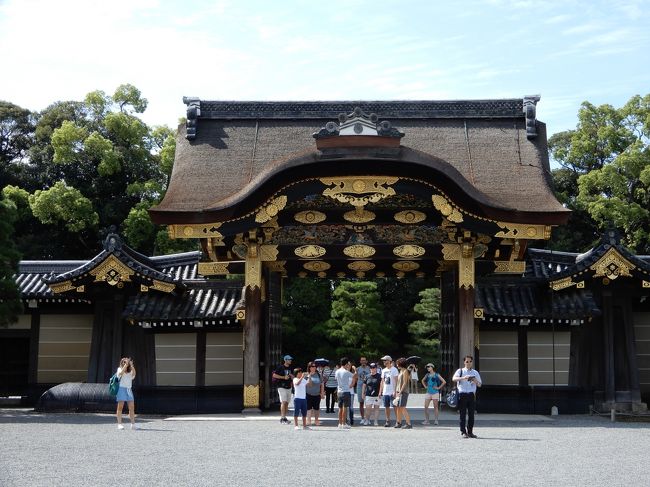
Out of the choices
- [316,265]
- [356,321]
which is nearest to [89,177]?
[356,321]

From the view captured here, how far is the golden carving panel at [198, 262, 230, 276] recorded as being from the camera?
20172 mm

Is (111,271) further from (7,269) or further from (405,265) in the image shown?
(405,265)

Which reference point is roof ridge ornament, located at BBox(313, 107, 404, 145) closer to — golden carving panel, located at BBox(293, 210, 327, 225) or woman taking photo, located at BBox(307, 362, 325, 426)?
golden carving panel, located at BBox(293, 210, 327, 225)

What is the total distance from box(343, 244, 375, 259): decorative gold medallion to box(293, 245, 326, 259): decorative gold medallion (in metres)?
0.53

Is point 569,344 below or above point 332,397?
above

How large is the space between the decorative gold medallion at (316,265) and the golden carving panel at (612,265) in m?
6.02

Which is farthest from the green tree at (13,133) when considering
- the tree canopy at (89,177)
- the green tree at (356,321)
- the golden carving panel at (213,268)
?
the golden carving panel at (213,268)

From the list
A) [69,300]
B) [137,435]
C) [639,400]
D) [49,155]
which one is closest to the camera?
[137,435]

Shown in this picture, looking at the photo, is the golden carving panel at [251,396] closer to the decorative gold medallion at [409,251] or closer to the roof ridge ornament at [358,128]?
the decorative gold medallion at [409,251]

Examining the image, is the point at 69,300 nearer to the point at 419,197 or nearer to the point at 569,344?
the point at 419,197

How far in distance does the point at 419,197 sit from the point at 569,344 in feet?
16.9

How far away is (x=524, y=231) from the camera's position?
18.4 m

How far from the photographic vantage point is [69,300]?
72.0 feet

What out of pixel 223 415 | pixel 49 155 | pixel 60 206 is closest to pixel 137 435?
pixel 223 415
